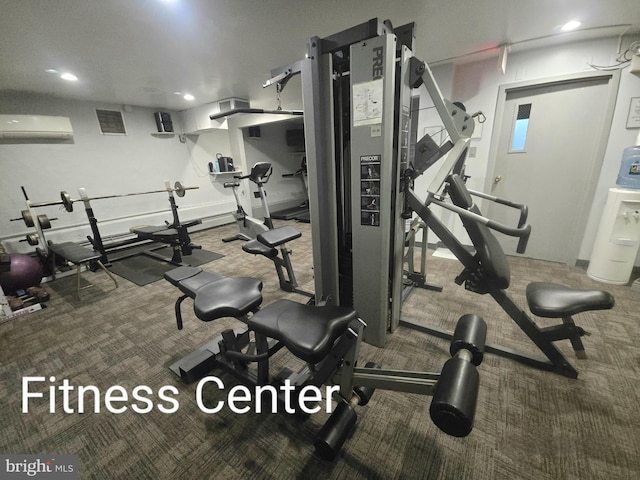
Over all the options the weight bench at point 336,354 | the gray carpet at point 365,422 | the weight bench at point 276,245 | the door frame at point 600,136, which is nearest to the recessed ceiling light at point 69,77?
the gray carpet at point 365,422

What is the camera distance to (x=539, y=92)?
9.87 ft

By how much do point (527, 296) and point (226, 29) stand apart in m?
3.02

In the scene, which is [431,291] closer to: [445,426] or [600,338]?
[600,338]

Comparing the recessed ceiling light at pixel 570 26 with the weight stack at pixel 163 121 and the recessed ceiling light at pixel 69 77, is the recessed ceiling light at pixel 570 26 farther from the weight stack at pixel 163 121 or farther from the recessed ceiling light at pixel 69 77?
the weight stack at pixel 163 121

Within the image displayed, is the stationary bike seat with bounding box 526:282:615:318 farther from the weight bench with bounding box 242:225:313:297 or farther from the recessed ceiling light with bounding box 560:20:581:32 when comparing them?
the recessed ceiling light with bounding box 560:20:581:32

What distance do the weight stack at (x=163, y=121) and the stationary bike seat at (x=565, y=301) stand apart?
6054mm

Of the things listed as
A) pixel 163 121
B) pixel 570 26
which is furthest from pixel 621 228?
pixel 163 121

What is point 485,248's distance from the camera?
1717 millimetres

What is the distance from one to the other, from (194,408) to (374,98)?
82.0 inches

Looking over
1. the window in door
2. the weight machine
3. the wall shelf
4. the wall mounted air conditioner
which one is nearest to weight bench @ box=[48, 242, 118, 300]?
the wall mounted air conditioner

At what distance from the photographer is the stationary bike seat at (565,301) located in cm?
136

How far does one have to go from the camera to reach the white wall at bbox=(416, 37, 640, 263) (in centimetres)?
266

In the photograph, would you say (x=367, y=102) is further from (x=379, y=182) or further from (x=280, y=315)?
(x=280, y=315)

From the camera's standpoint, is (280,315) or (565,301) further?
(565,301)
